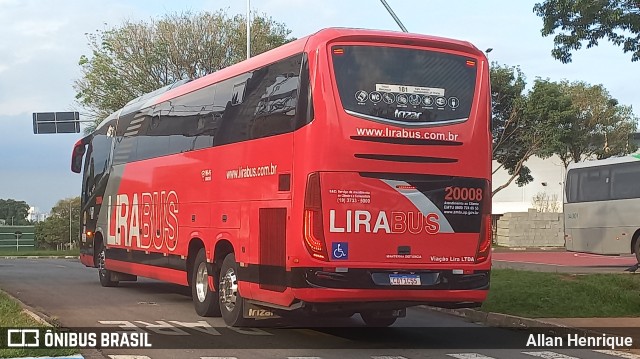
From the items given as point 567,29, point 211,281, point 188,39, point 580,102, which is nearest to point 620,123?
point 580,102

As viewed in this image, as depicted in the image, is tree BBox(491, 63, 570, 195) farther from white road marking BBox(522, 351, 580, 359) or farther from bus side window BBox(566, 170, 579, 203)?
white road marking BBox(522, 351, 580, 359)

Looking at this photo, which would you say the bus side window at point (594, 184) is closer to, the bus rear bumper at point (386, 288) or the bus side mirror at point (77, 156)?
the bus side mirror at point (77, 156)

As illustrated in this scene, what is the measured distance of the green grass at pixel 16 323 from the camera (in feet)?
28.7

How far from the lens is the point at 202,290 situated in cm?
1355

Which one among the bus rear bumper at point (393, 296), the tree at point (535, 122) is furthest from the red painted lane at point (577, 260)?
the bus rear bumper at point (393, 296)

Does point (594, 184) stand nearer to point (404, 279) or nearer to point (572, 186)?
point (572, 186)

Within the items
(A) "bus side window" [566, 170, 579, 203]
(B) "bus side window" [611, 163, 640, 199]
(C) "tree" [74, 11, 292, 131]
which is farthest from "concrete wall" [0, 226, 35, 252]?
(B) "bus side window" [611, 163, 640, 199]

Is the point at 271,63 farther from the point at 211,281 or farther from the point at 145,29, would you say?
the point at 145,29

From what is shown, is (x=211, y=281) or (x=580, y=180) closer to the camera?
(x=211, y=281)

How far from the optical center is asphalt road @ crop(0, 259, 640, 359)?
1025 cm

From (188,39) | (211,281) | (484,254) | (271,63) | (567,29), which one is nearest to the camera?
(484,254)

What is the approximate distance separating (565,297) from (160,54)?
30.8 m

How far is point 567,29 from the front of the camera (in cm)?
1783

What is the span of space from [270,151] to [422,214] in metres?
2.14
